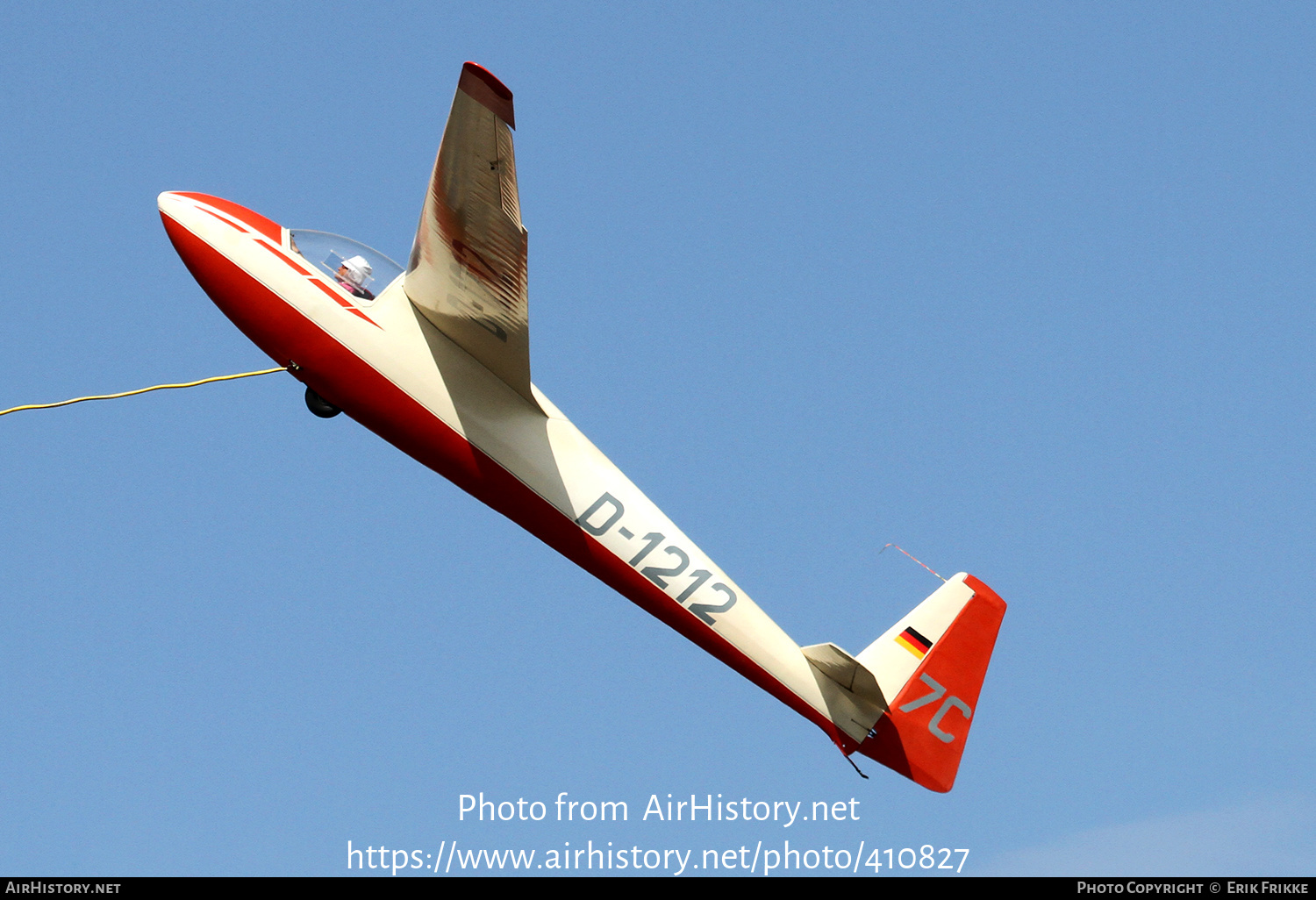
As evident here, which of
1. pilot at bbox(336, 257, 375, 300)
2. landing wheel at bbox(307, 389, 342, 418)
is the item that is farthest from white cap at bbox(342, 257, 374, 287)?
landing wheel at bbox(307, 389, 342, 418)

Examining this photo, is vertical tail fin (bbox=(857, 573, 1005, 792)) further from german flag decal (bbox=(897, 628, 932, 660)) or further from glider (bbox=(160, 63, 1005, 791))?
glider (bbox=(160, 63, 1005, 791))

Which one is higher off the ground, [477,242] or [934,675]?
[477,242]

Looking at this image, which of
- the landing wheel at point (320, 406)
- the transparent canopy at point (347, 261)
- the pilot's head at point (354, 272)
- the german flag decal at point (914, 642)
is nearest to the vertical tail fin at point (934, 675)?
the german flag decal at point (914, 642)

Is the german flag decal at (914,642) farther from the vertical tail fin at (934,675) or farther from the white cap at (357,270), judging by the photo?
the white cap at (357,270)

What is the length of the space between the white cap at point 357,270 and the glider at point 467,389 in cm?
2

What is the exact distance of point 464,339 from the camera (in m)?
16.2

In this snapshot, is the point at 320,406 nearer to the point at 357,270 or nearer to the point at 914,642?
the point at 357,270

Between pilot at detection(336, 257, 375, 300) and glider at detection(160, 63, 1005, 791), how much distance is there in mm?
22

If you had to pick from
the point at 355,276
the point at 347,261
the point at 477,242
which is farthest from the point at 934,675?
the point at 347,261

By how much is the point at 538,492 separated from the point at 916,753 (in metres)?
6.27

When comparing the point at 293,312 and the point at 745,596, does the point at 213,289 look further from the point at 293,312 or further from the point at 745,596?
the point at 745,596

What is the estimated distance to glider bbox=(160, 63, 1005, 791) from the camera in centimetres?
1602

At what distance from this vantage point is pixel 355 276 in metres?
16.7

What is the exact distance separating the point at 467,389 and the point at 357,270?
7.11 ft
